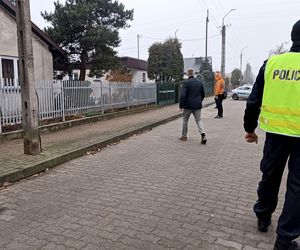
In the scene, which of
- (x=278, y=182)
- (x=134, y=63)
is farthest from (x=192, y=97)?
(x=134, y=63)

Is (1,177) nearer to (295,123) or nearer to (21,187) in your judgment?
(21,187)

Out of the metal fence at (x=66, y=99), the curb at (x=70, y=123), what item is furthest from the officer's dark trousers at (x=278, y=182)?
the metal fence at (x=66, y=99)

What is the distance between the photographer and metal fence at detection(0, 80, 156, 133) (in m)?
8.87

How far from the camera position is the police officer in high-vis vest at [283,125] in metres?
3.08

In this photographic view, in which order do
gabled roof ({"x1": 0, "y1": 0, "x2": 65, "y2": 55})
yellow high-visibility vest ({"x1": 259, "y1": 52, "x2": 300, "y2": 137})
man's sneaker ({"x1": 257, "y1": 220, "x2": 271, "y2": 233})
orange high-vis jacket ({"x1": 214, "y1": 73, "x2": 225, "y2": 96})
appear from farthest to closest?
orange high-vis jacket ({"x1": 214, "y1": 73, "x2": 225, "y2": 96})
gabled roof ({"x1": 0, "y1": 0, "x2": 65, "y2": 55})
man's sneaker ({"x1": 257, "y1": 220, "x2": 271, "y2": 233})
yellow high-visibility vest ({"x1": 259, "y1": 52, "x2": 300, "y2": 137})

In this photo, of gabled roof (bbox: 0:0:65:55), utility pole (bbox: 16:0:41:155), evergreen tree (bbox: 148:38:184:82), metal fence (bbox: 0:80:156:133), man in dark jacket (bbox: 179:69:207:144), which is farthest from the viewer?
evergreen tree (bbox: 148:38:184:82)

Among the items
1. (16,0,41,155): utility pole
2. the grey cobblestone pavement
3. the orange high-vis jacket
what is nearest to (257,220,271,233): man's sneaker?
the grey cobblestone pavement

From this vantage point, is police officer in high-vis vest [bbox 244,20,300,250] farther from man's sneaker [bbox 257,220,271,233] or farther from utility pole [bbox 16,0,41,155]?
utility pole [bbox 16,0,41,155]

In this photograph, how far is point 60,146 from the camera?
308 inches

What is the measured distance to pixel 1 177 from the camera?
5383 millimetres

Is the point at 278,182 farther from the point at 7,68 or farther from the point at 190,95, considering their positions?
the point at 7,68

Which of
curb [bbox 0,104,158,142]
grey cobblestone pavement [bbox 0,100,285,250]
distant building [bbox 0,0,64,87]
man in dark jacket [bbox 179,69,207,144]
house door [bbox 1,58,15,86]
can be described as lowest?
grey cobblestone pavement [bbox 0,100,285,250]

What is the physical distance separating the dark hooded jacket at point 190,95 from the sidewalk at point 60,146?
2.01 metres

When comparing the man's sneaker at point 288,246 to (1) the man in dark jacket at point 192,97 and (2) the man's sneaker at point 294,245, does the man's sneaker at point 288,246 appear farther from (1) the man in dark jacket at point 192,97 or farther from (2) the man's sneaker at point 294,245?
(1) the man in dark jacket at point 192,97
